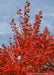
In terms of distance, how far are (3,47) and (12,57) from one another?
1856 millimetres

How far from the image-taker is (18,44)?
10258 mm

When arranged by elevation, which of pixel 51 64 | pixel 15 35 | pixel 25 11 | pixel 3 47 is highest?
pixel 25 11

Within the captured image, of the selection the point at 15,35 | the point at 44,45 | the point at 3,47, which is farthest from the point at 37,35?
the point at 3,47

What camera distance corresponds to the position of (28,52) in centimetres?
902

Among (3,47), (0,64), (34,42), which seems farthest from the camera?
(3,47)

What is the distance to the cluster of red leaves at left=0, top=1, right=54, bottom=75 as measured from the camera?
8.83 meters

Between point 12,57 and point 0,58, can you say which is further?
point 0,58

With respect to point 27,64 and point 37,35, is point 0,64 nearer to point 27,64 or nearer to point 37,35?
point 27,64

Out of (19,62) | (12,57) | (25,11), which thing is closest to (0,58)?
(12,57)

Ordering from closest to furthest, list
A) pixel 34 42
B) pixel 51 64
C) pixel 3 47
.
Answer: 1. pixel 34 42
2. pixel 51 64
3. pixel 3 47

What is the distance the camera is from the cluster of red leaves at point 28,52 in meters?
8.83

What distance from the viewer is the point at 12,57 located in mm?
9891

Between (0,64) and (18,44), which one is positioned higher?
(18,44)

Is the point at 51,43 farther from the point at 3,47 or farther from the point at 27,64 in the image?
the point at 3,47
